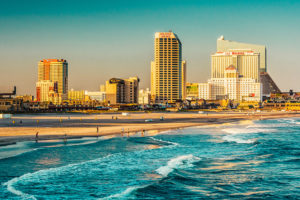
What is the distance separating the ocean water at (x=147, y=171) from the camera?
2400 cm

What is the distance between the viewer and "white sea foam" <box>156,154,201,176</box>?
1200 inches

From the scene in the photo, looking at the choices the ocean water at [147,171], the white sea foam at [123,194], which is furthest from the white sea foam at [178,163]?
the white sea foam at [123,194]

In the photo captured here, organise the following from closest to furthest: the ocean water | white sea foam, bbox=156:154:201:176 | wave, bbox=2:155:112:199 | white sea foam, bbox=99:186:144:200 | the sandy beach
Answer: white sea foam, bbox=99:186:144:200 < wave, bbox=2:155:112:199 < the ocean water < white sea foam, bbox=156:154:201:176 < the sandy beach

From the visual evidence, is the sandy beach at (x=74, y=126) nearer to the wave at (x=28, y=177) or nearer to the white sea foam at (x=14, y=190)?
the wave at (x=28, y=177)

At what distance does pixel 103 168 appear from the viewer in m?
31.3

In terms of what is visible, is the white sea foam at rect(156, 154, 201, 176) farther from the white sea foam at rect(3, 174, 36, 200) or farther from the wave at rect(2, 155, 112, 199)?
the white sea foam at rect(3, 174, 36, 200)

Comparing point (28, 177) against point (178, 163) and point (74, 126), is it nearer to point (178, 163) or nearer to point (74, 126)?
point (178, 163)

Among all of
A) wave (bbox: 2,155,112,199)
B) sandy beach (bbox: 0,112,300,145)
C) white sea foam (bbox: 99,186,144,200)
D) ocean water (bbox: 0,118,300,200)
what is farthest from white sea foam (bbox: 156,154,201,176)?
sandy beach (bbox: 0,112,300,145)

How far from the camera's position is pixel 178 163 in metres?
33.8

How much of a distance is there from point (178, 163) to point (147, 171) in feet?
14.9

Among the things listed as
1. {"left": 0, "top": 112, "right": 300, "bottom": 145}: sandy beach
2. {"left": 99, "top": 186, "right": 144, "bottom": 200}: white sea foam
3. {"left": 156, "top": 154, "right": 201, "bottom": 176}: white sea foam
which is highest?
{"left": 0, "top": 112, "right": 300, "bottom": 145}: sandy beach

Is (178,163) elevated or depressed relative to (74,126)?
depressed

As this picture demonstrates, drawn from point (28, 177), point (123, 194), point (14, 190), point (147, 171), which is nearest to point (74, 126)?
point (147, 171)

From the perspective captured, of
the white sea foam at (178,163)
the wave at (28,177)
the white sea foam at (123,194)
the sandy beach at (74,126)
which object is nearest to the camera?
the white sea foam at (123,194)
